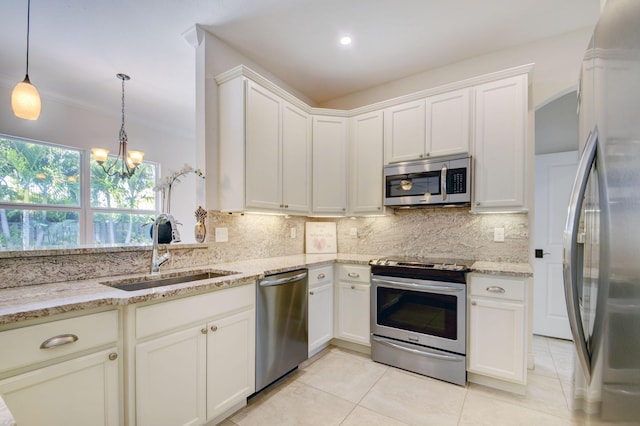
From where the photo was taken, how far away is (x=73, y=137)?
4.13 meters

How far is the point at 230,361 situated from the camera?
5.95ft

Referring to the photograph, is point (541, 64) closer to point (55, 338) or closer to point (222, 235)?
point (222, 235)

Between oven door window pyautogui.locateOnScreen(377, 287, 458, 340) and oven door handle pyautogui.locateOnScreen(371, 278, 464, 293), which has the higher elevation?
oven door handle pyautogui.locateOnScreen(371, 278, 464, 293)

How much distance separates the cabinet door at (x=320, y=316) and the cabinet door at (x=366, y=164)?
0.98m

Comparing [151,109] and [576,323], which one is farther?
[151,109]

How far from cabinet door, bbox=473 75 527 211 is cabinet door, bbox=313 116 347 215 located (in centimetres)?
134

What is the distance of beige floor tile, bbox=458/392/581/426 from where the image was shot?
1.83m

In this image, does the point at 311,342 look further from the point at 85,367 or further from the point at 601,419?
the point at 601,419

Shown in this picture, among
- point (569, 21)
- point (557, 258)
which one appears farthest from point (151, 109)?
point (557, 258)

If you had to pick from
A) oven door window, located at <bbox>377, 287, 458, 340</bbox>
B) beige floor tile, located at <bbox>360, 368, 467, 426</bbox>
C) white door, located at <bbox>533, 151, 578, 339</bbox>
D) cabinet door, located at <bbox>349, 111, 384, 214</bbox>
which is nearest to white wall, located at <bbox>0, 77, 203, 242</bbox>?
cabinet door, located at <bbox>349, 111, 384, 214</bbox>

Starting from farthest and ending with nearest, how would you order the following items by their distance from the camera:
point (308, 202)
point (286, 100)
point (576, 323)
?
1. point (308, 202)
2. point (286, 100)
3. point (576, 323)

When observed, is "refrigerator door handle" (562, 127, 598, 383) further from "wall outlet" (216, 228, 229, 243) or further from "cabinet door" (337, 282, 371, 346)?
"wall outlet" (216, 228, 229, 243)

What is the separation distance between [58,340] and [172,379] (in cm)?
59

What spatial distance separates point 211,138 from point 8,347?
6.12 ft
